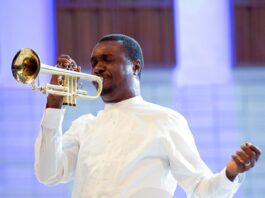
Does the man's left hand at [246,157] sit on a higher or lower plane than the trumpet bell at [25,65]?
lower

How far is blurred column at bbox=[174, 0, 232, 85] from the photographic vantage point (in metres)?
4.12

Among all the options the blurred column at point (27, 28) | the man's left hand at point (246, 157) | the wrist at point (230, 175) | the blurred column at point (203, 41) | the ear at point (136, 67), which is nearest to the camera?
the man's left hand at point (246, 157)

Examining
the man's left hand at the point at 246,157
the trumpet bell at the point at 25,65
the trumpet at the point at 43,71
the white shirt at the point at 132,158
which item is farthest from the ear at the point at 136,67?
the man's left hand at the point at 246,157

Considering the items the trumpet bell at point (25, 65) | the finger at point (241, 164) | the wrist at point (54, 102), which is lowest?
the finger at point (241, 164)

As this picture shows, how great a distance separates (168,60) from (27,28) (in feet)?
3.10

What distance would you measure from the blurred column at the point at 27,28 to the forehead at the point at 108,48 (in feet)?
5.32

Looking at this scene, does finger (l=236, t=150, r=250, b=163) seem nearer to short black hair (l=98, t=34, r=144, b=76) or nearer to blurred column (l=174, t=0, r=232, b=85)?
short black hair (l=98, t=34, r=144, b=76)

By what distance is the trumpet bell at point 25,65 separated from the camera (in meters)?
2.15

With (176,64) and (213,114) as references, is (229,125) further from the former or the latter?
(176,64)

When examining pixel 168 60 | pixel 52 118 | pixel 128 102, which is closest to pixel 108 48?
pixel 128 102

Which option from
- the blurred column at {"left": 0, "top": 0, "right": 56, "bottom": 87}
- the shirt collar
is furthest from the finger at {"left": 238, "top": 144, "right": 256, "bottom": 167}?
the blurred column at {"left": 0, "top": 0, "right": 56, "bottom": 87}

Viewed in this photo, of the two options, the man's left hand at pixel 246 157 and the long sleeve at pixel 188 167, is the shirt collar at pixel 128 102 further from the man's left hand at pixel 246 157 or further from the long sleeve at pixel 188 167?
the man's left hand at pixel 246 157

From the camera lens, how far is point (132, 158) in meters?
2.27

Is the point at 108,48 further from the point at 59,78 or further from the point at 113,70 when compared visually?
the point at 59,78
